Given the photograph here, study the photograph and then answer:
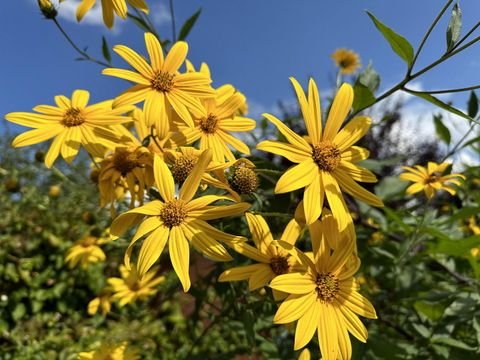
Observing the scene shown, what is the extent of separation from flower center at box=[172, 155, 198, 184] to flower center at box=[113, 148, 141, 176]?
18 centimetres

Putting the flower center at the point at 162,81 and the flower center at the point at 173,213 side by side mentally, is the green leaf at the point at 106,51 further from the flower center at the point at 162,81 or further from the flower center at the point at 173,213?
the flower center at the point at 173,213

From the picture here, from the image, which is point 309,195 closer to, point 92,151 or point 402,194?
point 92,151

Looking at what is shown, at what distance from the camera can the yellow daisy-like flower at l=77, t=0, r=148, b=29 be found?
1.23m

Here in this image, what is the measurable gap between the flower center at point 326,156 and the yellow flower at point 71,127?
47 centimetres

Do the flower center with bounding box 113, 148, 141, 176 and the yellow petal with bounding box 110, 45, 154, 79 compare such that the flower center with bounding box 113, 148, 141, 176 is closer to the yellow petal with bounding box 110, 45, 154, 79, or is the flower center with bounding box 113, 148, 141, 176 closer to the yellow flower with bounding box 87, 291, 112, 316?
the yellow petal with bounding box 110, 45, 154, 79

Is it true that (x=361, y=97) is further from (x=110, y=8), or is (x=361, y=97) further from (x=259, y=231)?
(x=110, y=8)

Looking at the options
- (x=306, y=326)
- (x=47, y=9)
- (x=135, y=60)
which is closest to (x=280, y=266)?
(x=306, y=326)

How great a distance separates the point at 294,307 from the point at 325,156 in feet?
1.09

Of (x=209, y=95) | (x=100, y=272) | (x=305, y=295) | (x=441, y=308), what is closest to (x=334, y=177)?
(x=305, y=295)

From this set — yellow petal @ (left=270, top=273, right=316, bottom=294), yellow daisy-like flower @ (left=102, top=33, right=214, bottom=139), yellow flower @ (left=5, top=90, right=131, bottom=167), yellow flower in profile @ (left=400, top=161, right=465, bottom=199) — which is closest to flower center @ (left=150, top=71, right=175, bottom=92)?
yellow daisy-like flower @ (left=102, top=33, right=214, bottom=139)

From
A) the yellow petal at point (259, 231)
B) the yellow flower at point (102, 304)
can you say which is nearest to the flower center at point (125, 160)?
the yellow petal at point (259, 231)

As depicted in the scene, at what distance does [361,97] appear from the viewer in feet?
3.62

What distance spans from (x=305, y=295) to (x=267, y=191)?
47 cm

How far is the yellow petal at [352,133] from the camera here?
1056mm
